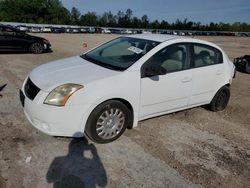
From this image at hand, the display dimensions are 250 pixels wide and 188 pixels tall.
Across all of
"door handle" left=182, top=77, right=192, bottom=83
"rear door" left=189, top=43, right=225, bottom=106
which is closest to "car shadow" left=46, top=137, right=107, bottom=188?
"door handle" left=182, top=77, right=192, bottom=83

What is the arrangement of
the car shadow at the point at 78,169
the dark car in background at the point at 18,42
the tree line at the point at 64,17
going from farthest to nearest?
the tree line at the point at 64,17
the dark car in background at the point at 18,42
the car shadow at the point at 78,169

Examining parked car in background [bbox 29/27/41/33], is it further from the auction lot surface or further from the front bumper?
the front bumper

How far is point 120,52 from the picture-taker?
210 inches

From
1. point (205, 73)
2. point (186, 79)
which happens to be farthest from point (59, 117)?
point (205, 73)

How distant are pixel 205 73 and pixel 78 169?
3130 millimetres

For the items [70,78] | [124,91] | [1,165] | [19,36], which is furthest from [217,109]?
[19,36]

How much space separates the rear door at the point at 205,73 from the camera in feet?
17.9

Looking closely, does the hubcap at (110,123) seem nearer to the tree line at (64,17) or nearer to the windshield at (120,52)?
the windshield at (120,52)

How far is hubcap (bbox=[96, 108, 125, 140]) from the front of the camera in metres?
4.35

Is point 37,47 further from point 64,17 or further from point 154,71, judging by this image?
point 64,17

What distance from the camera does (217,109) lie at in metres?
6.34

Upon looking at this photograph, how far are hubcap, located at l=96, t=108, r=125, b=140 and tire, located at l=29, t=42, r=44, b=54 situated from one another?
11.5 metres

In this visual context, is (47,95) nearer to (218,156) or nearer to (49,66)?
(49,66)

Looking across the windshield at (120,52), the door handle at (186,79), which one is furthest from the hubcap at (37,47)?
the door handle at (186,79)
